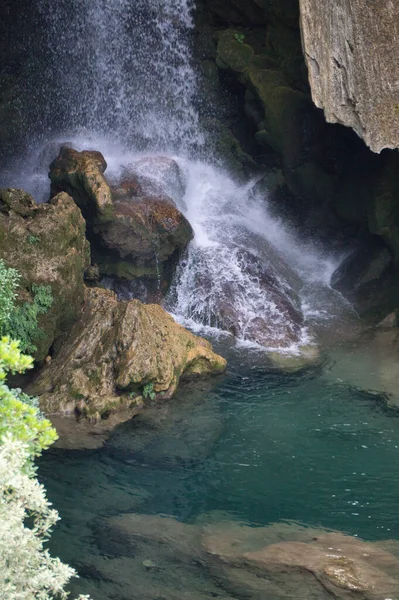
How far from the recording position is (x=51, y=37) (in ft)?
59.8

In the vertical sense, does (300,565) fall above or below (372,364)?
below

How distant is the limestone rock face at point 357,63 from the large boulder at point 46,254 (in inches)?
186

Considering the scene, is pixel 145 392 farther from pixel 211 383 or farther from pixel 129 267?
pixel 129 267

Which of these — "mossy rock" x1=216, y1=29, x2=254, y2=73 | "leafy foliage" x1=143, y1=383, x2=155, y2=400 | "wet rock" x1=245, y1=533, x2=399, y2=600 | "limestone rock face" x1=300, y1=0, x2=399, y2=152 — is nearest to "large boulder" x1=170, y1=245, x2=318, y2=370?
"leafy foliage" x1=143, y1=383, x2=155, y2=400

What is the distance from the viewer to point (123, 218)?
14484 millimetres

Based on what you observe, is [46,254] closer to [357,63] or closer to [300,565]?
[357,63]

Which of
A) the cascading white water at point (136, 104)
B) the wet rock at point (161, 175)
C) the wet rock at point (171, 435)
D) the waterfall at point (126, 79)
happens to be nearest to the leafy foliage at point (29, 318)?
the wet rock at point (171, 435)

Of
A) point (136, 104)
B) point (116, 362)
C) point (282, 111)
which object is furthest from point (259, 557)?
point (136, 104)

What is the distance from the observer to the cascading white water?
17.4 m

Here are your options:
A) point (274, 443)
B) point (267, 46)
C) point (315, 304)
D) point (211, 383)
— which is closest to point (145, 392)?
point (211, 383)

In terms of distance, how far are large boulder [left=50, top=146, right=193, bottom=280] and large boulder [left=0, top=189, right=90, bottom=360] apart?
72.8 inches

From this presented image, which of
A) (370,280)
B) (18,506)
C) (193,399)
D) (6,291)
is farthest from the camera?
(370,280)

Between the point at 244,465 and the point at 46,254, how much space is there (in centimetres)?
474

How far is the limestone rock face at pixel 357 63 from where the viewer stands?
12.2m
